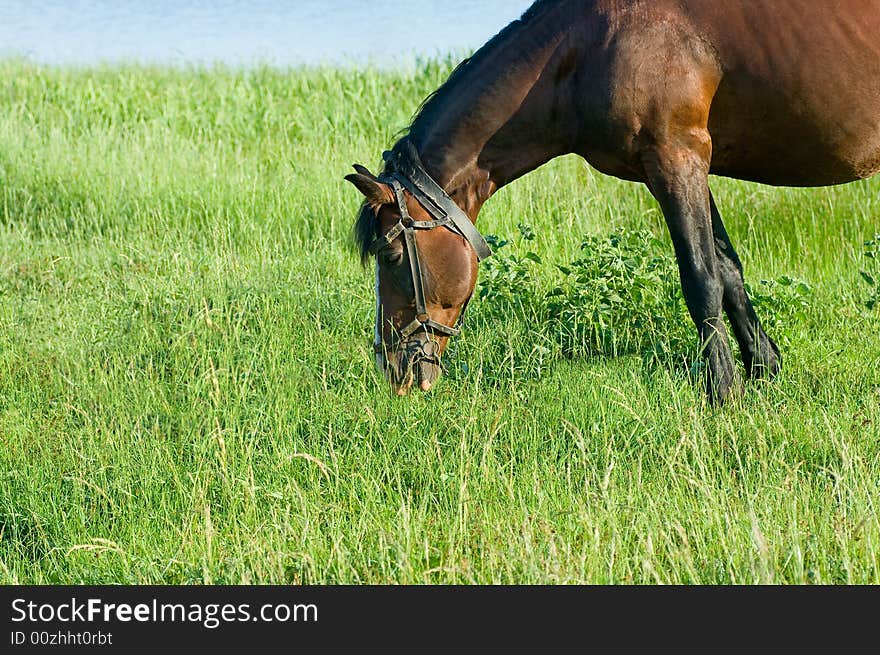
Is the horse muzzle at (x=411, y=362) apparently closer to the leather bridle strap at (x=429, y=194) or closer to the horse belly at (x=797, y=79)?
the leather bridle strap at (x=429, y=194)

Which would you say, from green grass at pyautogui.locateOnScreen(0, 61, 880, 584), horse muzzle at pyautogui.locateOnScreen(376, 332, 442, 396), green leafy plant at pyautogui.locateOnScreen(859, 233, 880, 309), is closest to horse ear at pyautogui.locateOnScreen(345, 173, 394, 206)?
horse muzzle at pyautogui.locateOnScreen(376, 332, 442, 396)

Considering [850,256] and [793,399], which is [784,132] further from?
[850,256]

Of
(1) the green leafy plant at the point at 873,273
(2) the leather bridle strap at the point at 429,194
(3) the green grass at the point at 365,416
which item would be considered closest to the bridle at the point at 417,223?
(2) the leather bridle strap at the point at 429,194

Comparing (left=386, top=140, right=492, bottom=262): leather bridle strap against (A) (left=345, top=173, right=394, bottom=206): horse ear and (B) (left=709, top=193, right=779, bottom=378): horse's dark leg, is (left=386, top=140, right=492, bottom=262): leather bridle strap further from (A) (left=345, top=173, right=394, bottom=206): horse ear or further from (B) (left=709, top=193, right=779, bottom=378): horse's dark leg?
(B) (left=709, top=193, right=779, bottom=378): horse's dark leg

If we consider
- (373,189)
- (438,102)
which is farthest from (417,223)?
(438,102)

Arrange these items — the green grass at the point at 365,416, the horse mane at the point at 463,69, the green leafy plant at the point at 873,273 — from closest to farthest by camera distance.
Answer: the green grass at the point at 365,416 < the horse mane at the point at 463,69 < the green leafy plant at the point at 873,273

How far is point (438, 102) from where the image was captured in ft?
17.0

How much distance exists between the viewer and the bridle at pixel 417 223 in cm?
504

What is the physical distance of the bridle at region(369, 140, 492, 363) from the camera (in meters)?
5.04

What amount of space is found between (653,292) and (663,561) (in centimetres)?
294

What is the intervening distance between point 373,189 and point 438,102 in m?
0.64

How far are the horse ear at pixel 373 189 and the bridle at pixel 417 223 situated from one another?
0.19 ft

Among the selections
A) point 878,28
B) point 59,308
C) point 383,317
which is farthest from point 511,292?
point 59,308

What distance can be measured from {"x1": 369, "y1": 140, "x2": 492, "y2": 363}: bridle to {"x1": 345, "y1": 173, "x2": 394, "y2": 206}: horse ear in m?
0.06
